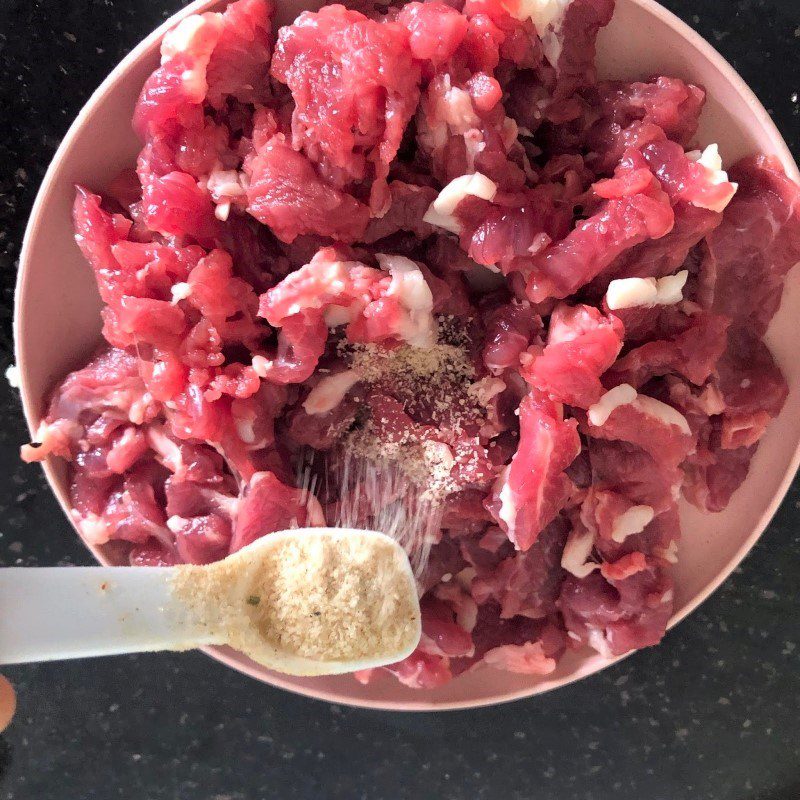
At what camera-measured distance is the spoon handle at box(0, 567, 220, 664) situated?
1069mm

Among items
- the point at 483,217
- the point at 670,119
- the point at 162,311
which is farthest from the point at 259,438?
the point at 670,119

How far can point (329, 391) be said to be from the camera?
128cm

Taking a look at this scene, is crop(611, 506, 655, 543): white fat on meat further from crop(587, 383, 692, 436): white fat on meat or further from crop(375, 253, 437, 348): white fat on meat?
crop(375, 253, 437, 348): white fat on meat

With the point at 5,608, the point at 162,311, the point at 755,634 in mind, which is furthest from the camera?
the point at 755,634

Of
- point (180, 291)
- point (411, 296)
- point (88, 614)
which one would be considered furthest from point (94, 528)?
point (411, 296)

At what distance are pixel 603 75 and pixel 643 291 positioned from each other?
392 mm

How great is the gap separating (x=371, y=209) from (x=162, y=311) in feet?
1.27

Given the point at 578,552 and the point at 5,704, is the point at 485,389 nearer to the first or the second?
the point at 578,552

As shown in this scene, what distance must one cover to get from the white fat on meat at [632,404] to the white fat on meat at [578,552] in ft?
0.94

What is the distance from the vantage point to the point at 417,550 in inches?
56.3

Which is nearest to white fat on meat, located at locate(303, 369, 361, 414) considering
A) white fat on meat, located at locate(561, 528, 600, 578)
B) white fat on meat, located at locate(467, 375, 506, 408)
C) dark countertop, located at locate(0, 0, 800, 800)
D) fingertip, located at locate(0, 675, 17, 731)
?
white fat on meat, located at locate(467, 375, 506, 408)

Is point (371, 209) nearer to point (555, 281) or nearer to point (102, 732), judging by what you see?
point (555, 281)

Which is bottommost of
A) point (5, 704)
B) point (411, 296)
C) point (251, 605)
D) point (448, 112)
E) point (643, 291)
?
point (5, 704)

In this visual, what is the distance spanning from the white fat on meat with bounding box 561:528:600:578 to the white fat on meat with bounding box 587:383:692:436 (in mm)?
287
